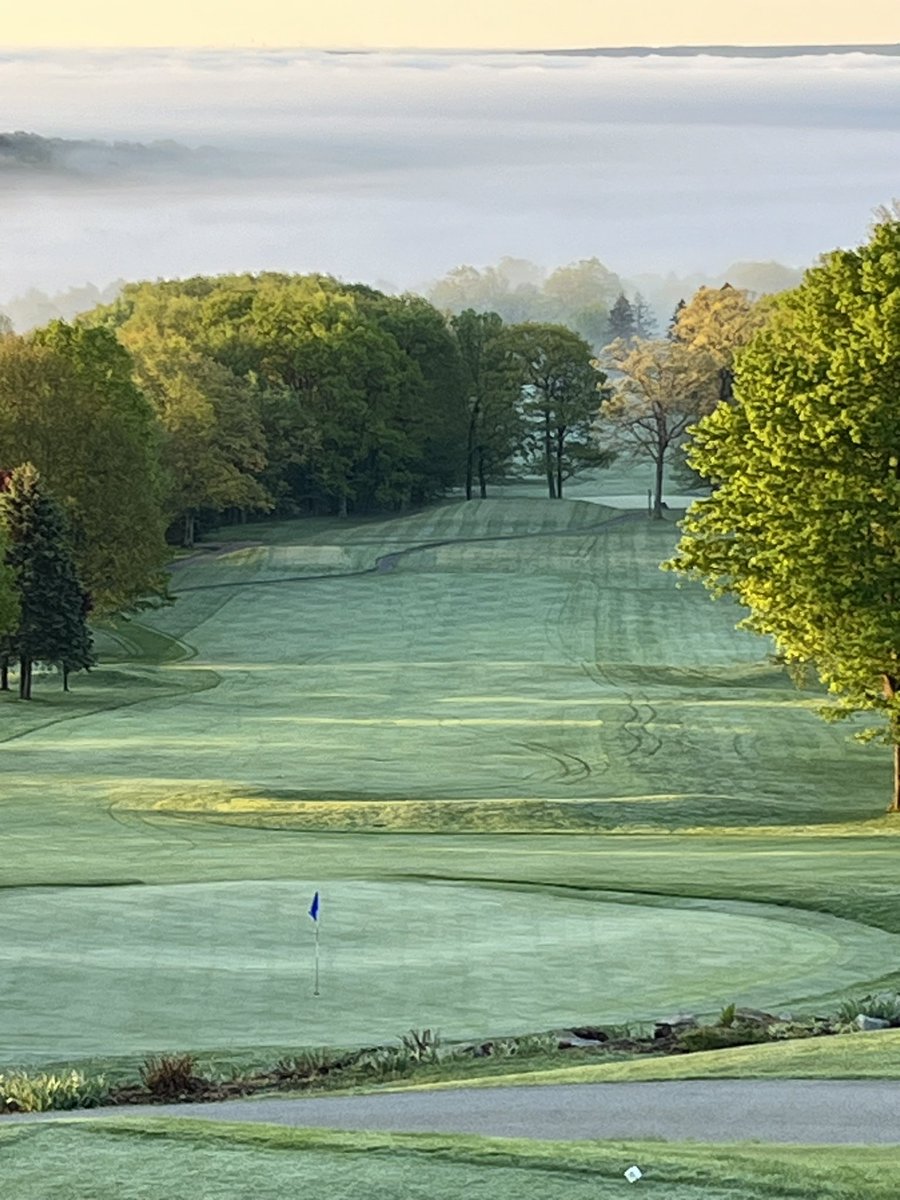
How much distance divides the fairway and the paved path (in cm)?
391

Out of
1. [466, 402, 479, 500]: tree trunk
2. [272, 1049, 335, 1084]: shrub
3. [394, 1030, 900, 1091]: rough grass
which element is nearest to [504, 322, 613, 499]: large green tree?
[466, 402, 479, 500]: tree trunk

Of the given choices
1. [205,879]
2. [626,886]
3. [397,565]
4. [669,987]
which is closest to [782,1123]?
[669,987]

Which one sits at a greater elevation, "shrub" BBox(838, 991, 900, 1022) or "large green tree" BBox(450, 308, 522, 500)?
"large green tree" BBox(450, 308, 522, 500)

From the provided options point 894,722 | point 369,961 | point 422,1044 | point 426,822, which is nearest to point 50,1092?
point 422,1044

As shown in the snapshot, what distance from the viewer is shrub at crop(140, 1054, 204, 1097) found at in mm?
14539

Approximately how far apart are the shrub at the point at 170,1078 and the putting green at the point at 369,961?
51.8 inches

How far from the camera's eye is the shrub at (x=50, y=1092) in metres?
14.0

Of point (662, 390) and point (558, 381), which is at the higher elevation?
point (558, 381)

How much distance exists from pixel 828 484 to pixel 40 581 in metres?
27.8

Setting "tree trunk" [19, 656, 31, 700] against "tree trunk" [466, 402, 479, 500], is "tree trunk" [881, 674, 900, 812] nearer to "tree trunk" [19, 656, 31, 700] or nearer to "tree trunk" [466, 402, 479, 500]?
"tree trunk" [19, 656, 31, 700]

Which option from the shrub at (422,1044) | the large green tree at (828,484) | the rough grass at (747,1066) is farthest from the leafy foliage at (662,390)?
the rough grass at (747,1066)

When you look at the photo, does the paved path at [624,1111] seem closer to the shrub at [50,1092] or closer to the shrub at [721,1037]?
the shrub at [50,1092]

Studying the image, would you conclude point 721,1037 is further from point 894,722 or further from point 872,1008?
point 894,722

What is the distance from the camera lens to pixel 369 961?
1972cm
